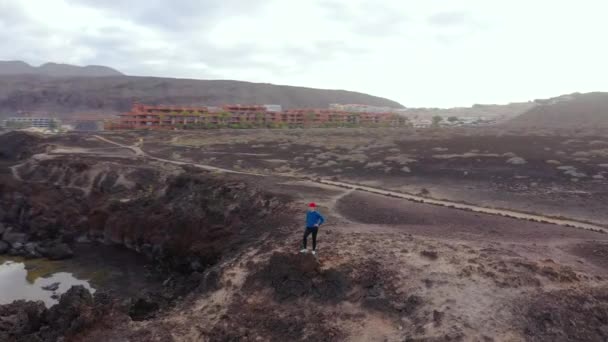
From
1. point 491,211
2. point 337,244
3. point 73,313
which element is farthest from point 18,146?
point 491,211

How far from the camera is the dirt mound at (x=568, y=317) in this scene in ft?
39.2

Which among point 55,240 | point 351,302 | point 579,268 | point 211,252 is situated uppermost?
point 579,268

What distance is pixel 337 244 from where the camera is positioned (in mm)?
18547

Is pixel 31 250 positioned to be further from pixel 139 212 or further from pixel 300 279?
pixel 300 279

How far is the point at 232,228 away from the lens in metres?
26.8

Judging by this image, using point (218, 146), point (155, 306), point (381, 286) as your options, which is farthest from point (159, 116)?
point (381, 286)

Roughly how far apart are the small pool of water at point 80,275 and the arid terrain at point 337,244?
3.85ft

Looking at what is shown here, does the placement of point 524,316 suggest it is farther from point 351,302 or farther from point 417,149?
point 417,149

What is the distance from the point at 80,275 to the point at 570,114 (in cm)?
12414

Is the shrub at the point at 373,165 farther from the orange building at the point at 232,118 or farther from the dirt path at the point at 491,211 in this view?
the orange building at the point at 232,118

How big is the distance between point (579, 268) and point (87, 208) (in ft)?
127

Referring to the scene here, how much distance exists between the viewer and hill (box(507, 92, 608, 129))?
338 ft

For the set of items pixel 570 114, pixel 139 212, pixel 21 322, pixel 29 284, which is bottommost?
pixel 29 284

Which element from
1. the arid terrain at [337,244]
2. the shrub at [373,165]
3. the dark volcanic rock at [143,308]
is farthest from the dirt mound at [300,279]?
the shrub at [373,165]
